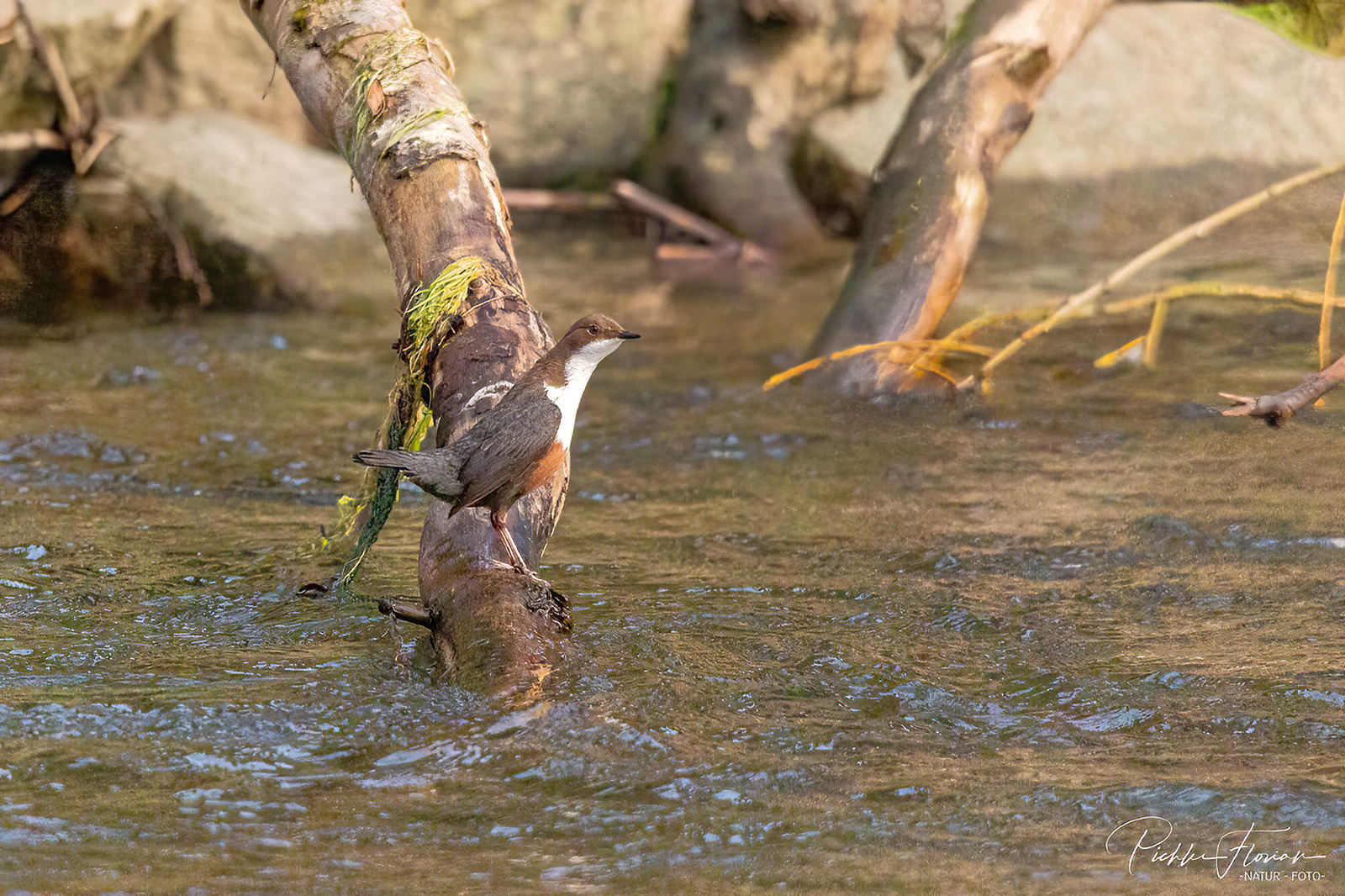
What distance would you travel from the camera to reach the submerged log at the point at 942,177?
7402 mm

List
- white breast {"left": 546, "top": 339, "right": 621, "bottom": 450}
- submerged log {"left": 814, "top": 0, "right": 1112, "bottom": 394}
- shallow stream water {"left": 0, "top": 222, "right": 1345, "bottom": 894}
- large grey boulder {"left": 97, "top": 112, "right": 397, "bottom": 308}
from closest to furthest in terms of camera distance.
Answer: shallow stream water {"left": 0, "top": 222, "right": 1345, "bottom": 894}
white breast {"left": 546, "top": 339, "right": 621, "bottom": 450}
submerged log {"left": 814, "top": 0, "right": 1112, "bottom": 394}
large grey boulder {"left": 97, "top": 112, "right": 397, "bottom": 308}

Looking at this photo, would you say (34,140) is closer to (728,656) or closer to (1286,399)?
(728,656)

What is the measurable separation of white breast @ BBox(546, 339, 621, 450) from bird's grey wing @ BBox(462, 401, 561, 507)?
0.13 ft

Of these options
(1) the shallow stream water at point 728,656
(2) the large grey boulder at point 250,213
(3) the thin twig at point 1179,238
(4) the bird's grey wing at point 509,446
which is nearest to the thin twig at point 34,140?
(2) the large grey boulder at point 250,213

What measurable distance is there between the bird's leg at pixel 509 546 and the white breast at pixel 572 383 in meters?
0.31

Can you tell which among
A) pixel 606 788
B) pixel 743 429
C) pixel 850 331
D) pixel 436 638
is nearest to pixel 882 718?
pixel 606 788

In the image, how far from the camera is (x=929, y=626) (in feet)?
14.4

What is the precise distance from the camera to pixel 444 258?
14.7 feet

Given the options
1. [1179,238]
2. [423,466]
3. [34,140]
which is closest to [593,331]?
[423,466]

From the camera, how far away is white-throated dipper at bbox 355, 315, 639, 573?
12.3 ft

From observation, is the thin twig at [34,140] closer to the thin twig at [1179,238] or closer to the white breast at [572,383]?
the thin twig at [1179,238]

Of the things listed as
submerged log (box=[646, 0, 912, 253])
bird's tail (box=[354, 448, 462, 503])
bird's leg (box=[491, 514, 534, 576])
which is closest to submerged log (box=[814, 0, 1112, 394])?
submerged log (box=[646, 0, 912, 253])

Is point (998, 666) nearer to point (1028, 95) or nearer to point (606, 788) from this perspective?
point (606, 788)

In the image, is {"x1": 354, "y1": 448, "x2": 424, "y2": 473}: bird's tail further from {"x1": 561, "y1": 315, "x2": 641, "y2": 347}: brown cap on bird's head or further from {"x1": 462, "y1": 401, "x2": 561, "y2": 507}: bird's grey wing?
{"x1": 561, "y1": 315, "x2": 641, "y2": 347}: brown cap on bird's head
